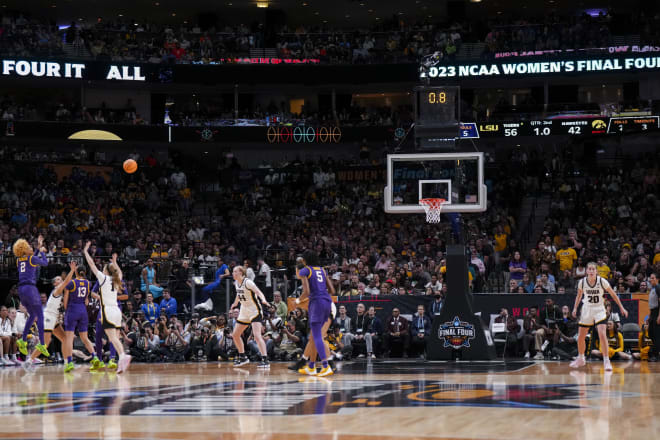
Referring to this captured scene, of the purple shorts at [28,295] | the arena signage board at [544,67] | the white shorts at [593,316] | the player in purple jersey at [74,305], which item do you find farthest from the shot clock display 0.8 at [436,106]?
the arena signage board at [544,67]

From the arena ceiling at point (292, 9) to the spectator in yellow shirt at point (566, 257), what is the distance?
740 inches

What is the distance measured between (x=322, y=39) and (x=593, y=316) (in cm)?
2699

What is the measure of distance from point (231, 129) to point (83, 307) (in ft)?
76.0

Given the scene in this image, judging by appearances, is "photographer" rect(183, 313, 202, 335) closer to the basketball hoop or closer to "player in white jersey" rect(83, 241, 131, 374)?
"player in white jersey" rect(83, 241, 131, 374)

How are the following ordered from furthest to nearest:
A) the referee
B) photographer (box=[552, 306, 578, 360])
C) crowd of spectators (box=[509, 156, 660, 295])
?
crowd of spectators (box=[509, 156, 660, 295])
photographer (box=[552, 306, 578, 360])
the referee

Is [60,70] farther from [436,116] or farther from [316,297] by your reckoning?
[316,297]

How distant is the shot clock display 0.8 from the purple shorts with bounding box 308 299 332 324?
5327 mm

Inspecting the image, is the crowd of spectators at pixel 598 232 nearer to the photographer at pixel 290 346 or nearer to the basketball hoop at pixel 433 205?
the basketball hoop at pixel 433 205

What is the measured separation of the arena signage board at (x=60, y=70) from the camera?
36.6 metres

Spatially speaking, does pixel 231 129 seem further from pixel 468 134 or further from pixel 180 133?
pixel 468 134

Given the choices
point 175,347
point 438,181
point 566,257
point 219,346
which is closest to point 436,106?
point 438,181

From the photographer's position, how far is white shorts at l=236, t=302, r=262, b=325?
56.9ft

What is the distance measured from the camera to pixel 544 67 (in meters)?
37.0

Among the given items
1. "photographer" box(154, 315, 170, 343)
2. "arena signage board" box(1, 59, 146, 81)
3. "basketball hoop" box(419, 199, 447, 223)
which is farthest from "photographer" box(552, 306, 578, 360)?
"arena signage board" box(1, 59, 146, 81)
